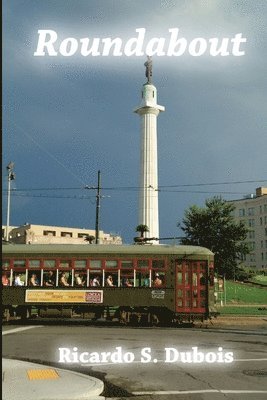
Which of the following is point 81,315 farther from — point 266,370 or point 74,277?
point 266,370

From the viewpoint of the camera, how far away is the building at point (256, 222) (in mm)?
102500

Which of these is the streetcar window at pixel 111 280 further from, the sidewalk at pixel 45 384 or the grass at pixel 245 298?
the grass at pixel 245 298

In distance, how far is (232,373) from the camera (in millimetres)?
10383

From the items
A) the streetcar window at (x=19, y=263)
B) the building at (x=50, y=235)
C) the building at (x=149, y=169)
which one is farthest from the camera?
the building at (x=50, y=235)

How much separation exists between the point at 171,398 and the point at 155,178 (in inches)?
2290

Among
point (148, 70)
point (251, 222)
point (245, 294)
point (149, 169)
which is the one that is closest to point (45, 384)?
point (245, 294)

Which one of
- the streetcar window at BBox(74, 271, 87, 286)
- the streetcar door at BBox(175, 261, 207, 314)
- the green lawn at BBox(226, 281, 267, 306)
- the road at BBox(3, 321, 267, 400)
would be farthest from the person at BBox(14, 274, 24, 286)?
the green lawn at BBox(226, 281, 267, 306)

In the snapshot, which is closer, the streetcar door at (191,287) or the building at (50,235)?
the streetcar door at (191,287)

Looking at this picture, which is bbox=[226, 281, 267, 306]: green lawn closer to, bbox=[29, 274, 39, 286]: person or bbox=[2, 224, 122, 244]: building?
bbox=[29, 274, 39, 286]: person

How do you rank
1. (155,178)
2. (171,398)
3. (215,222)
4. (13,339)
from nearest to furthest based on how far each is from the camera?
1. (171,398)
2. (13,339)
3. (215,222)
4. (155,178)

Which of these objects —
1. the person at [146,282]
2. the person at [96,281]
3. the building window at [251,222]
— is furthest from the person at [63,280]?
the building window at [251,222]

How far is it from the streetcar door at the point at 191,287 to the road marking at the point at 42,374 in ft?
35.8

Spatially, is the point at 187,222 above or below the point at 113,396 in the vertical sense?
above

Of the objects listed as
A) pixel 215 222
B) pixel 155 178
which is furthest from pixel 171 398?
pixel 155 178
